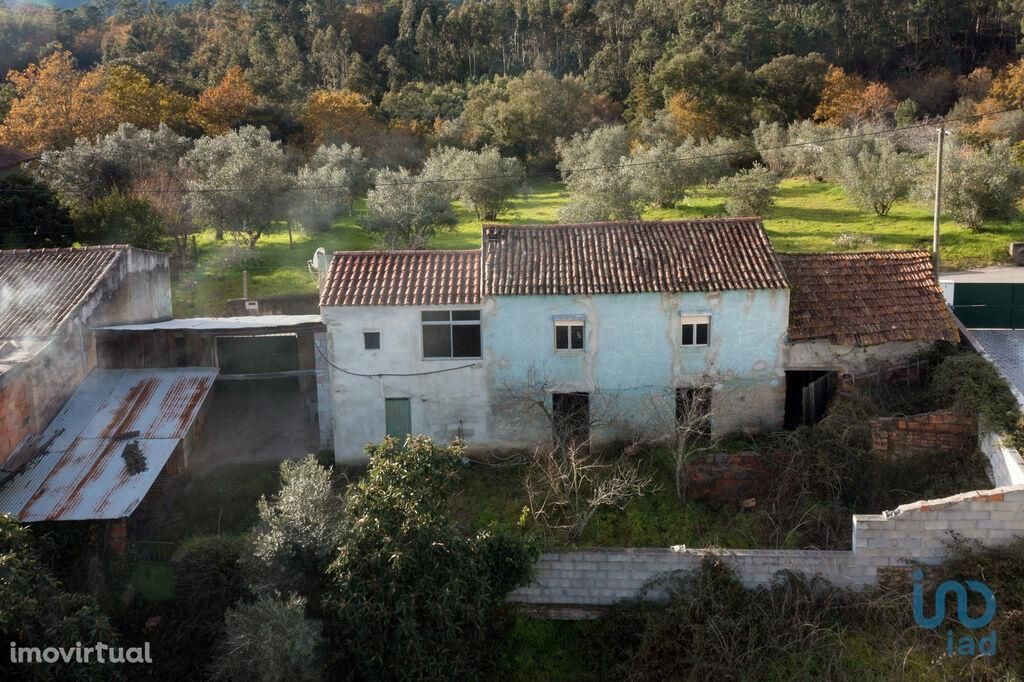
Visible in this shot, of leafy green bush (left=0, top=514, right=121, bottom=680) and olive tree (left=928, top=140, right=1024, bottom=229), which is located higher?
olive tree (left=928, top=140, right=1024, bottom=229)

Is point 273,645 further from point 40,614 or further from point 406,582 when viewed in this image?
point 40,614

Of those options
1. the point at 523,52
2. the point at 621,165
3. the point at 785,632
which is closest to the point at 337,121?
the point at 621,165

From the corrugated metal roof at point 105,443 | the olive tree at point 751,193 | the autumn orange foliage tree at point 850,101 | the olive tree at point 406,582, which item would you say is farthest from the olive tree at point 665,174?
the olive tree at point 406,582

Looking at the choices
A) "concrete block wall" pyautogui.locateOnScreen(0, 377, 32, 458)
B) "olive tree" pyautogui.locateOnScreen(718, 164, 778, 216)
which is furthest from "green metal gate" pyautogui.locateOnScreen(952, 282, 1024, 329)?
"concrete block wall" pyautogui.locateOnScreen(0, 377, 32, 458)

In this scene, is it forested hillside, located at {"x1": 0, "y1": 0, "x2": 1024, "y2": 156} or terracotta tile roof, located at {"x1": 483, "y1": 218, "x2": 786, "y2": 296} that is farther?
forested hillside, located at {"x1": 0, "y1": 0, "x2": 1024, "y2": 156}

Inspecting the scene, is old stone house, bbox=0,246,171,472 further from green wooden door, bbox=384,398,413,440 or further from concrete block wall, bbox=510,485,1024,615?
concrete block wall, bbox=510,485,1024,615

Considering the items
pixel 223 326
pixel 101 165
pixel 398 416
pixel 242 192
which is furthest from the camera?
pixel 101 165

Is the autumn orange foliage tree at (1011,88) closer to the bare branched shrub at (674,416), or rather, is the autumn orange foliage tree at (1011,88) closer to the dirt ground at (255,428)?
the bare branched shrub at (674,416)
